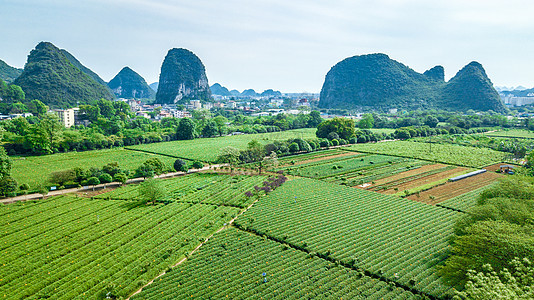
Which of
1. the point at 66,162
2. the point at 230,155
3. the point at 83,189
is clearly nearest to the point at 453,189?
the point at 230,155

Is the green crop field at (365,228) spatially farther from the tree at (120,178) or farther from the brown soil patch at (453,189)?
the tree at (120,178)

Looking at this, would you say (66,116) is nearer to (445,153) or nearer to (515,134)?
(445,153)

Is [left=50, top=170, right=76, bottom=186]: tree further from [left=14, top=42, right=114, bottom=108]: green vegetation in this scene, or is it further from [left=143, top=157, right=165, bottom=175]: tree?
[left=14, top=42, right=114, bottom=108]: green vegetation

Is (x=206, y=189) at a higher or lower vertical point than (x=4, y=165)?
lower

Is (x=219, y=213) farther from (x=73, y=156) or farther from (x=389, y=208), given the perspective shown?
(x=73, y=156)

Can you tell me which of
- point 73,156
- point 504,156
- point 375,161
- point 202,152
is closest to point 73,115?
point 73,156

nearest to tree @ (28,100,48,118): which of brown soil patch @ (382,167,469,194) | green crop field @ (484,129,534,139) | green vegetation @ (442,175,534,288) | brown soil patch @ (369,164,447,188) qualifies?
brown soil patch @ (369,164,447,188)
